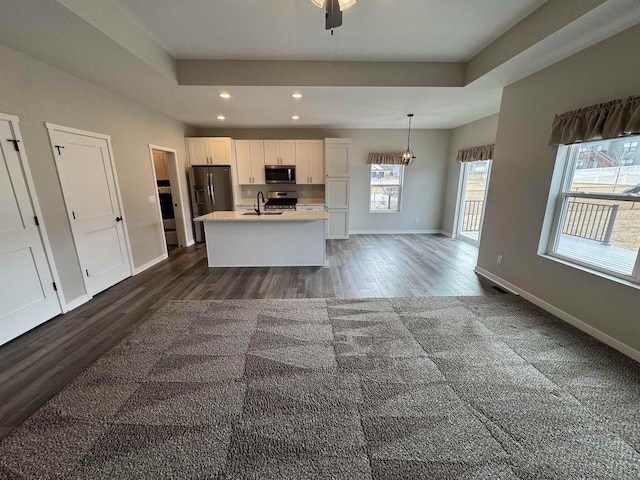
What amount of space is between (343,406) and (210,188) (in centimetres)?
524

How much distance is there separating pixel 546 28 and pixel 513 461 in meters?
3.25

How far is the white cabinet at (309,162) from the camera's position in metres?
5.96

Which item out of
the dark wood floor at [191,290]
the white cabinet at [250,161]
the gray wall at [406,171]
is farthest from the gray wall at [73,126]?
the gray wall at [406,171]

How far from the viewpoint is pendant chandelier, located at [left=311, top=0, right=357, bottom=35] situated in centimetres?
158

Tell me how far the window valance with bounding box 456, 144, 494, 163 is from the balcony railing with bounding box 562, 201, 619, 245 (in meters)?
2.52

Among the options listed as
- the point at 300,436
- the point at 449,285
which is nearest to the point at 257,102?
the point at 449,285

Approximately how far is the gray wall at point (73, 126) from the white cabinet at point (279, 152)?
2.23 metres

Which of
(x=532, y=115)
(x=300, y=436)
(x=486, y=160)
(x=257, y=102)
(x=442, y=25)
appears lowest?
(x=300, y=436)

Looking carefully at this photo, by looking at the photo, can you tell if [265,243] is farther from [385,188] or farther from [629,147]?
[629,147]

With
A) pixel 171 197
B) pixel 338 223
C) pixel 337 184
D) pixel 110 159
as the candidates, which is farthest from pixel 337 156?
pixel 110 159

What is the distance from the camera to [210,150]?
5633mm

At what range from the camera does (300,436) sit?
144 cm

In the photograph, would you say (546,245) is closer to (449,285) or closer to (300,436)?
(449,285)

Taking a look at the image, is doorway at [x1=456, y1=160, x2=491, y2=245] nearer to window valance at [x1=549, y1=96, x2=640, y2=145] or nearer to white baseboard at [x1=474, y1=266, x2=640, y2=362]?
white baseboard at [x1=474, y1=266, x2=640, y2=362]
